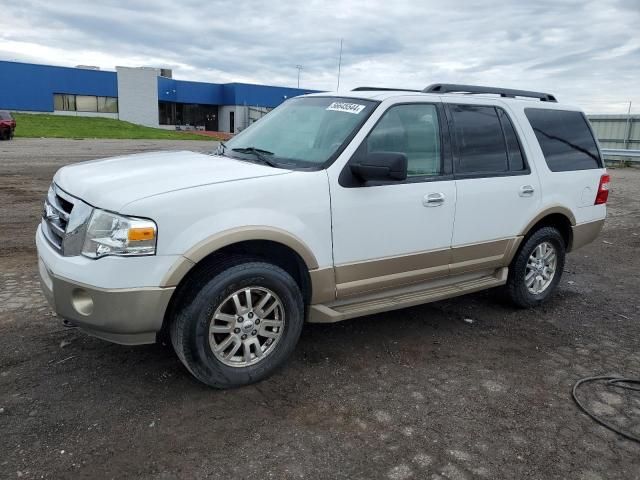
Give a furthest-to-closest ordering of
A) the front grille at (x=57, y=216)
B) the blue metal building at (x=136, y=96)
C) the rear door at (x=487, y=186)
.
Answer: the blue metal building at (x=136, y=96), the rear door at (x=487, y=186), the front grille at (x=57, y=216)

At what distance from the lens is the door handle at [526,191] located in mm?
4910

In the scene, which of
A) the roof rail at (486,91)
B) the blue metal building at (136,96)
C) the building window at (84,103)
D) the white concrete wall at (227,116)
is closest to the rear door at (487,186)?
the roof rail at (486,91)

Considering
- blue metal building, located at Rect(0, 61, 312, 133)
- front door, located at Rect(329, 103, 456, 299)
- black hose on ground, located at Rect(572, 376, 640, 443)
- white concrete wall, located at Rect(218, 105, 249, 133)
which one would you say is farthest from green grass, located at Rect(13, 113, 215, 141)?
black hose on ground, located at Rect(572, 376, 640, 443)

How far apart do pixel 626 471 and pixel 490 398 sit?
2.92 ft

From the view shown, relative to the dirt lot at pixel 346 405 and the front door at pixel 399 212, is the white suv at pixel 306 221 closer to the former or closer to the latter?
the front door at pixel 399 212

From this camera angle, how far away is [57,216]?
3621 millimetres

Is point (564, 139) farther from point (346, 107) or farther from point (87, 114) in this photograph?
point (87, 114)

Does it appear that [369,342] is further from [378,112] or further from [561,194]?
[561,194]

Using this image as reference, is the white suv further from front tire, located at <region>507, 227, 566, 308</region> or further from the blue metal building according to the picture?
the blue metal building

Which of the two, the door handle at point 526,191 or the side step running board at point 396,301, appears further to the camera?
the door handle at point 526,191

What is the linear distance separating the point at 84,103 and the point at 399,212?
193ft

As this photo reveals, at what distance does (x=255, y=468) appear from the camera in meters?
2.83

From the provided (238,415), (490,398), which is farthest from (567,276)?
(238,415)

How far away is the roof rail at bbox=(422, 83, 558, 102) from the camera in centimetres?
472
